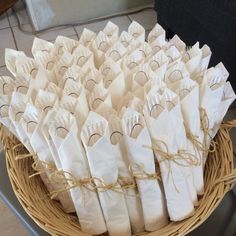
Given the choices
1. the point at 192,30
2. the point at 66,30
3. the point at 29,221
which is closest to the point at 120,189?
the point at 29,221

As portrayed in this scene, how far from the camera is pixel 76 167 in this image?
0.47 meters

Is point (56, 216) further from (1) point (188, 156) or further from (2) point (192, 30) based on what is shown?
(2) point (192, 30)

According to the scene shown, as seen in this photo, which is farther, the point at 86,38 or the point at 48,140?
the point at 86,38

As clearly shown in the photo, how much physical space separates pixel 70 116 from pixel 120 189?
14 centimetres

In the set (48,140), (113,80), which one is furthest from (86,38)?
(48,140)

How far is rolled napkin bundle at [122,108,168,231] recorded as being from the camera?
0.46 meters

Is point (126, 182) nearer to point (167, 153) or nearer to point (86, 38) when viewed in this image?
point (167, 153)

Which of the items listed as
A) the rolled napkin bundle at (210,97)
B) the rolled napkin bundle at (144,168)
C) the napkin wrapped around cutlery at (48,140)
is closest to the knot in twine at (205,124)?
the rolled napkin bundle at (210,97)

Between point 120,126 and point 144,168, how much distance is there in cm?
7

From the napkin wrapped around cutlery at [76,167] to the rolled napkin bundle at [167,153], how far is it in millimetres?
109

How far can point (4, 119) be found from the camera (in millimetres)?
529

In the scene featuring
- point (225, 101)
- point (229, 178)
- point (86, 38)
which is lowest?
point (229, 178)

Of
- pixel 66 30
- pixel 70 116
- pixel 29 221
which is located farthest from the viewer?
pixel 66 30

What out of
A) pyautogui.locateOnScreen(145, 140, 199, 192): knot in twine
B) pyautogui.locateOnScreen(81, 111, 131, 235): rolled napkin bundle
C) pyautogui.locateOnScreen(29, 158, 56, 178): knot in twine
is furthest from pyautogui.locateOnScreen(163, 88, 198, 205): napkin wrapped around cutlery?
pyautogui.locateOnScreen(29, 158, 56, 178): knot in twine
